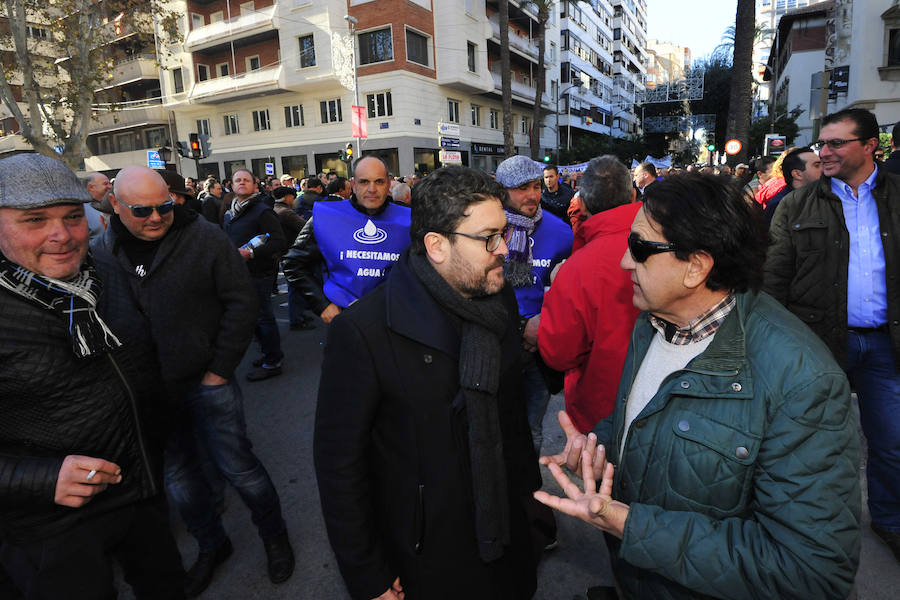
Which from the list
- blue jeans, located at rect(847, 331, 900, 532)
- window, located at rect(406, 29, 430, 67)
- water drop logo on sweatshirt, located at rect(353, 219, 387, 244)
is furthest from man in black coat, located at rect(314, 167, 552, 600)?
window, located at rect(406, 29, 430, 67)

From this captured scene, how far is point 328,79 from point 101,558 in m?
27.4

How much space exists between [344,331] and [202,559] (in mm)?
2140

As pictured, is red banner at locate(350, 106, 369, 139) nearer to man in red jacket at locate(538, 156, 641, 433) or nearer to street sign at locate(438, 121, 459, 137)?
street sign at locate(438, 121, 459, 137)

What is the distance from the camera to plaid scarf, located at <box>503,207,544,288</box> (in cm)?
326

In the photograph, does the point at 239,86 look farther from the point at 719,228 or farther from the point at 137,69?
the point at 719,228

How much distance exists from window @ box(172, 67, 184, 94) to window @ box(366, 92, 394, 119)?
13469 mm

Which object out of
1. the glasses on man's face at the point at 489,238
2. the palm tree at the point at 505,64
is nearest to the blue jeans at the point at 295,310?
the glasses on man's face at the point at 489,238

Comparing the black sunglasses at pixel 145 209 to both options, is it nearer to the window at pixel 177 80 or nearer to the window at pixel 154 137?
the window at pixel 177 80

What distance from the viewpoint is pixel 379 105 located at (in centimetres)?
2686

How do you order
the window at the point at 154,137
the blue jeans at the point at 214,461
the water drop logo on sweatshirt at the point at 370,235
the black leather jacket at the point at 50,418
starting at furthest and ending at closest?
the window at the point at 154,137
the water drop logo on sweatshirt at the point at 370,235
the blue jeans at the point at 214,461
the black leather jacket at the point at 50,418

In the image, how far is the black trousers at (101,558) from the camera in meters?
1.66

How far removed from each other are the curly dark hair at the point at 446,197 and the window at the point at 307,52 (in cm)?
2819

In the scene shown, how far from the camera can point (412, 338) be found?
156 cm

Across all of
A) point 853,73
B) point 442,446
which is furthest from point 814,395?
point 853,73
